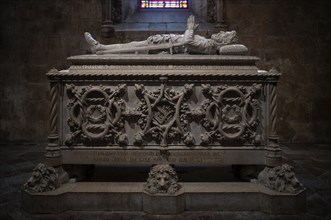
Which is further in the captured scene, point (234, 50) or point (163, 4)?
point (163, 4)

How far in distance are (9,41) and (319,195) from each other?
236 inches

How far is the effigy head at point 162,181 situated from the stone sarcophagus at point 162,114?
21 cm

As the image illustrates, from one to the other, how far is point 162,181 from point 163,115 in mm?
660

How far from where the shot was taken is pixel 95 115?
130 inches

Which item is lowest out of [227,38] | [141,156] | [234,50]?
[141,156]

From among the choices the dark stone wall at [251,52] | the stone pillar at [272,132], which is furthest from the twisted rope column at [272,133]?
the dark stone wall at [251,52]

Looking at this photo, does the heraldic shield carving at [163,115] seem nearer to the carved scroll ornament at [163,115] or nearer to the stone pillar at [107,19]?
the carved scroll ornament at [163,115]

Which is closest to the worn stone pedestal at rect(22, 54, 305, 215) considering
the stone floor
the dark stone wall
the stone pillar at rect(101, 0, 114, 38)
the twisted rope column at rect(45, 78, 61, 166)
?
the twisted rope column at rect(45, 78, 61, 166)

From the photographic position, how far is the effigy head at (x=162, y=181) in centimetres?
296

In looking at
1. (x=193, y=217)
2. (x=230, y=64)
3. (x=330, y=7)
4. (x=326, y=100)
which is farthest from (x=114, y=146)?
(x=330, y=7)

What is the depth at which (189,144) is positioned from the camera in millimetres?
3258

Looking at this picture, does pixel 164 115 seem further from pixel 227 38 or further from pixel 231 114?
pixel 227 38

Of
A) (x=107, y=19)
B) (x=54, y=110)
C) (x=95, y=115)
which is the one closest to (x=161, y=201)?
(x=95, y=115)

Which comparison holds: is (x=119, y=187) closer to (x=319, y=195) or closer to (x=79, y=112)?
(x=79, y=112)
